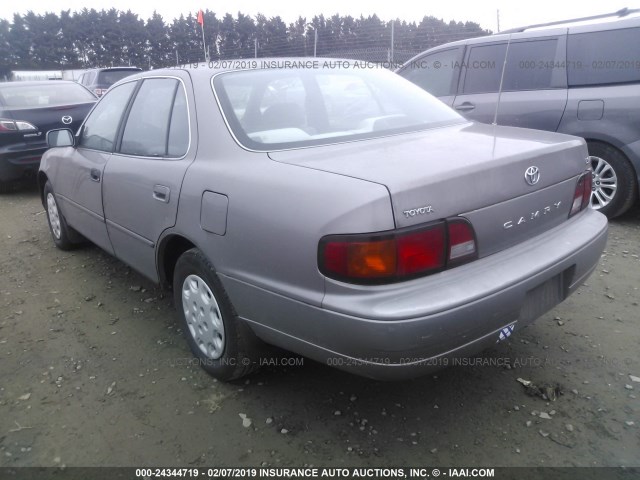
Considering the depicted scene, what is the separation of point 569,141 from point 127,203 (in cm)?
236

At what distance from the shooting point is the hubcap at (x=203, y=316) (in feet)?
8.00

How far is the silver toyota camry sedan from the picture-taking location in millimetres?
1767

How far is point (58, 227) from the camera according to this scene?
14.9 ft

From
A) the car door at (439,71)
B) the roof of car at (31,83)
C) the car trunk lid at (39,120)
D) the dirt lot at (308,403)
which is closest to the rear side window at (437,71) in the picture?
the car door at (439,71)

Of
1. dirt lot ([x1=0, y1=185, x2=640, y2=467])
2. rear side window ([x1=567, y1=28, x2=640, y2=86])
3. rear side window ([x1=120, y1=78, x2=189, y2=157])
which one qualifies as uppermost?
rear side window ([x1=567, y1=28, x2=640, y2=86])

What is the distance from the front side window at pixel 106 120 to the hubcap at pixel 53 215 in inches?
36.5

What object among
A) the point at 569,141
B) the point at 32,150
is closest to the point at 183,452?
the point at 569,141

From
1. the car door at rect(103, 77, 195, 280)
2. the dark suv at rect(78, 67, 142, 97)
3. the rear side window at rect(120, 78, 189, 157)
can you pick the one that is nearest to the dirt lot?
the car door at rect(103, 77, 195, 280)

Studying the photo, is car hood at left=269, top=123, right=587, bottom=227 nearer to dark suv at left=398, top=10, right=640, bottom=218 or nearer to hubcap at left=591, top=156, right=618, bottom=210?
dark suv at left=398, top=10, right=640, bottom=218

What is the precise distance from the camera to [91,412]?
241cm

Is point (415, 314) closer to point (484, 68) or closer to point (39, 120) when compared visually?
point (484, 68)

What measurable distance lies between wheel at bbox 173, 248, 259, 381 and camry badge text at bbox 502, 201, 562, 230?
1185 mm

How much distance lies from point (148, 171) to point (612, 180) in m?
4.03

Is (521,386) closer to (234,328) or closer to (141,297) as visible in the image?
(234,328)
